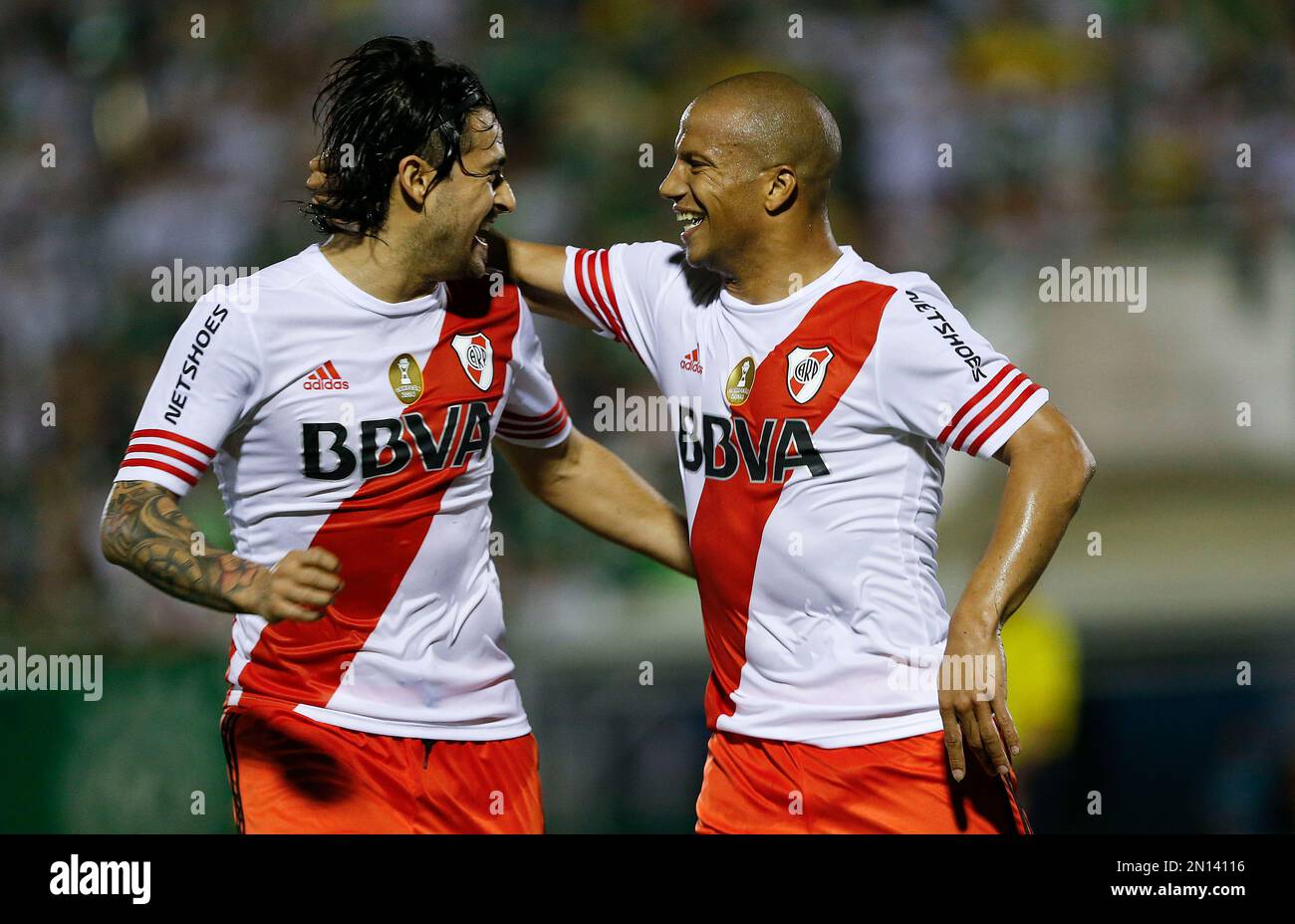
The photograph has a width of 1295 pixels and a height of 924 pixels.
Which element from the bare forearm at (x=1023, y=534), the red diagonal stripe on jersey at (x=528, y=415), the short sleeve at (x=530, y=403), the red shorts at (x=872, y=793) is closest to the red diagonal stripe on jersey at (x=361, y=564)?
the short sleeve at (x=530, y=403)

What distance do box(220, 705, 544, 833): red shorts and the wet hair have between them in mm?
1225

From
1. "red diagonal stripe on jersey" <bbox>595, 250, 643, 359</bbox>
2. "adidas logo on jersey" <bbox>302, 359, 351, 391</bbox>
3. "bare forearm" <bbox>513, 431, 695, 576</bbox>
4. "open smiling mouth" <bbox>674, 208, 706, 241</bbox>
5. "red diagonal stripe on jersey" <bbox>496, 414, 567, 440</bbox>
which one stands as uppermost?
"open smiling mouth" <bbox>674, 208, 706, 241</bbox>

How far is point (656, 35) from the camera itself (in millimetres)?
9203

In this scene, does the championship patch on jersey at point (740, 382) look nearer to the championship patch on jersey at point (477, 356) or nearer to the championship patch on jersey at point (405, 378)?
the championship patch on jersey at point (477, 356)

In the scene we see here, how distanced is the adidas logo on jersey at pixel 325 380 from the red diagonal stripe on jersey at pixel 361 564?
164 mm

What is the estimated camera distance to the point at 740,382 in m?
3.67

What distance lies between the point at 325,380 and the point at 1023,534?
164 cm

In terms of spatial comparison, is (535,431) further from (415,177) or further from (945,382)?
(945,382)

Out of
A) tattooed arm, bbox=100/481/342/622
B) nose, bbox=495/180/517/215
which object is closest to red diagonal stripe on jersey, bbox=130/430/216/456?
tattooed arm, bbox=100/481/342/622

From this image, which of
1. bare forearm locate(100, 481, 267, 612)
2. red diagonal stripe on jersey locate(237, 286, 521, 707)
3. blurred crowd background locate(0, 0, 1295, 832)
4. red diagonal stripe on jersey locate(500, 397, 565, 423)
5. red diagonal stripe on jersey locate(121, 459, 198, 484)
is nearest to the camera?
bare forearm locate(100, 481, 267, 612)

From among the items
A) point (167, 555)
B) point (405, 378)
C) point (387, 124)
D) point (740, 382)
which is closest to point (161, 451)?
point (167, 555)

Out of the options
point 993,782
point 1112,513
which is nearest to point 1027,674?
point 1112,513

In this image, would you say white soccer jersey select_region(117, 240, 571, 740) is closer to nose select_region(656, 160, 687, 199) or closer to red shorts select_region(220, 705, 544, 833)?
red shorts select_region(220, 705, 544, 833)

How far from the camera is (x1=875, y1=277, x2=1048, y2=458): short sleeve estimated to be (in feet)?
11.2
